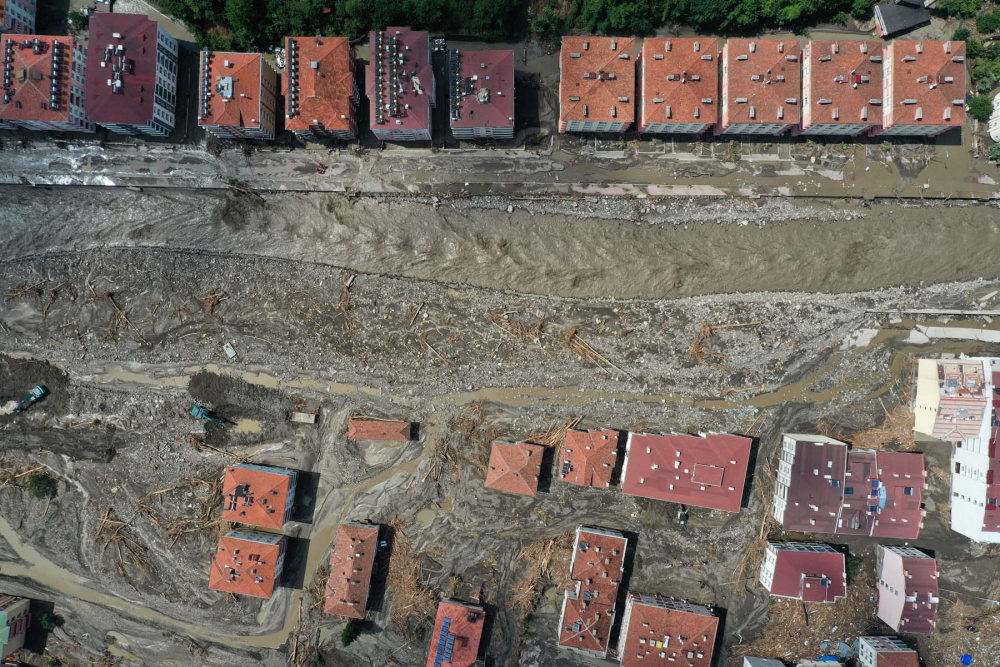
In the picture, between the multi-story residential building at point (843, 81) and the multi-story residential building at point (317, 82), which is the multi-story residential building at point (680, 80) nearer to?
the multi-story residential building at point (843, 81)

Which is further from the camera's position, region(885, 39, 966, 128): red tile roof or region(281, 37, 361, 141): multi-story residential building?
region(281, 37, 361, 141): multi-story residential building

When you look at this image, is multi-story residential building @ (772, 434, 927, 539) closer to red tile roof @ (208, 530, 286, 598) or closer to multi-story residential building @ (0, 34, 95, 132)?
red tile roof @ (208, 530, 286, 598)

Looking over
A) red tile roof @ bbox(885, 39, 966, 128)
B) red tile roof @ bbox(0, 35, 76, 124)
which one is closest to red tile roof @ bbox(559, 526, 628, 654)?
red tile roof @ bbox(885, 39, 966, 128)

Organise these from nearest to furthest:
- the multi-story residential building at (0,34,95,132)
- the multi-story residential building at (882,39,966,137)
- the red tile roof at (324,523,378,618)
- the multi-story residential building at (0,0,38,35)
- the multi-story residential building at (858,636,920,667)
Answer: the multi-story residential building at (882,39,966,137), the multi-story residential building at (0,34,95,132), the multi-story residential building at (0,0,38,35), the multi-story residential building at (858,636,920,667), the red tile roof at (324,523,378,618)

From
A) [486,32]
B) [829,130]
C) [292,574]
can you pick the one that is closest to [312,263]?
[486,32]

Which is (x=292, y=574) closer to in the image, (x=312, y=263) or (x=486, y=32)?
(x=312, y=263)
